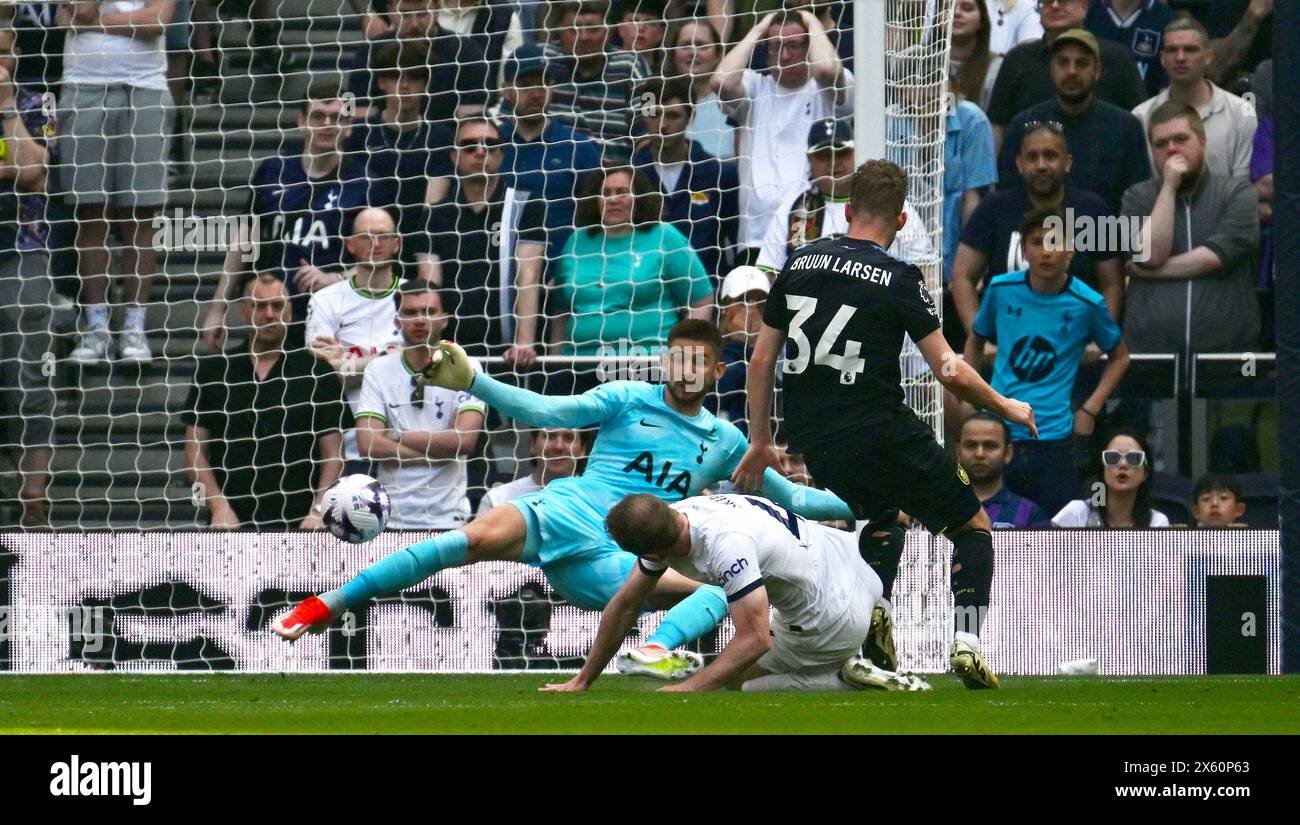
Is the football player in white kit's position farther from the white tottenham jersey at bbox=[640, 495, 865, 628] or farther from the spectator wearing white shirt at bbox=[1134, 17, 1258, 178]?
the spectator wearing white shirt at bbox=[1134, 17, 1258, 178]

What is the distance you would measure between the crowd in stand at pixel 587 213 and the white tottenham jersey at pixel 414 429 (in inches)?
0.7

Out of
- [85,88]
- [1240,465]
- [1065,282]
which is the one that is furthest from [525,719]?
[85,88]

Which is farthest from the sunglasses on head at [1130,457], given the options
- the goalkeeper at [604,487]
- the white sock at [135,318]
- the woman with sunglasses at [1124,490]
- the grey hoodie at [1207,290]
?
the white sock at [135,318]

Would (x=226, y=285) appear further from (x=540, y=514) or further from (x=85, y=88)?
(x=540, y=514)

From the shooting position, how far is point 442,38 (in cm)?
1083

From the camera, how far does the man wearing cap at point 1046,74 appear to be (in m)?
10.5

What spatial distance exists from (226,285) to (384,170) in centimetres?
114

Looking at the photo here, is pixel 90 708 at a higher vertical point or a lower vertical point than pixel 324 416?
lower

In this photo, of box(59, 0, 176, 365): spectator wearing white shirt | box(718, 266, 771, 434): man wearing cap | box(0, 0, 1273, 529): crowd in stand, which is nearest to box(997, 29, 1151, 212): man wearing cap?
box(0, 0, 1273, 529): crowd in stand

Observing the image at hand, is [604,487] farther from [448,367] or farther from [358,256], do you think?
[358,256]

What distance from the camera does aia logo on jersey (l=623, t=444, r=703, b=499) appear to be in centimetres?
798

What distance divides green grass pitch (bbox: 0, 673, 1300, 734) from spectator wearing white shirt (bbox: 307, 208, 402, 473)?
3005 millimetres

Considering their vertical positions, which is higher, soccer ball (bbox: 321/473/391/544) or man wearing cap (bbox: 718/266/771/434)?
man wearing cap (bbox: 718/266/771/434)

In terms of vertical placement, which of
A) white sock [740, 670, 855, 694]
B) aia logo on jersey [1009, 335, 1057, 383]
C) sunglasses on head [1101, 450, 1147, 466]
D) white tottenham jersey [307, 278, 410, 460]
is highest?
white tottenham jersey [307, 278, 410, 460]
